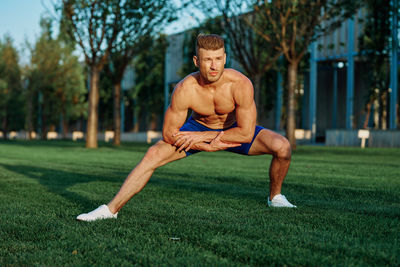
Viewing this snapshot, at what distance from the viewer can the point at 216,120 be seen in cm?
515

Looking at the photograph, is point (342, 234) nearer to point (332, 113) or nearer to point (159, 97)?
point (332, 113)

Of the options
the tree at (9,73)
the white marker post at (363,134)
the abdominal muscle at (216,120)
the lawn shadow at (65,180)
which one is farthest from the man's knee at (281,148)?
the tree at (9,73)

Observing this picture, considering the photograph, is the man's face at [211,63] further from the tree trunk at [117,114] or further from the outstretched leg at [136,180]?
the tree trunk at [117,114]

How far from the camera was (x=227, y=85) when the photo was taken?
4754 mm

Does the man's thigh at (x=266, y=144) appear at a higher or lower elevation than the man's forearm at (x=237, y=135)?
lower

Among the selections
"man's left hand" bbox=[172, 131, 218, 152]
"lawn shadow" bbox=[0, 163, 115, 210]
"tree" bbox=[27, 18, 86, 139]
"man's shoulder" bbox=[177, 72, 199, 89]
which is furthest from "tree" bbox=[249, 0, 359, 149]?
"tree" bbox=[27, 18, 86, 139]

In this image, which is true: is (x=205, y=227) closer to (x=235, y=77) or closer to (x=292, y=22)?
(x=235, y=77)

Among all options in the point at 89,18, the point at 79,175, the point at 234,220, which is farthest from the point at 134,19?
the point at 234,220

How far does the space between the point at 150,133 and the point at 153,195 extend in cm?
3620

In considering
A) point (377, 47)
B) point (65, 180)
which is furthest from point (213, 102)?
point (377, 47)

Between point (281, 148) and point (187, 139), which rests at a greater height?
point (187, 139)

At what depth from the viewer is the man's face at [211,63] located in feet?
14.3

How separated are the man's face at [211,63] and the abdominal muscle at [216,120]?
675 millimetres

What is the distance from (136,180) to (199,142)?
0.74 m
